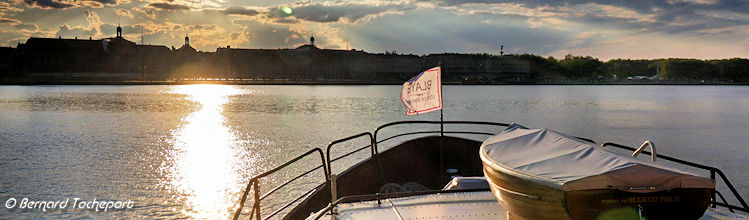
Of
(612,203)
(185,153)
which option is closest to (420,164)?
(612,203)

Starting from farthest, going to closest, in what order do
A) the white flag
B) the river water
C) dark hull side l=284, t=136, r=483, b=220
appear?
the river water, dark hull side l=284, t=136, r=483, b=220, the white flag

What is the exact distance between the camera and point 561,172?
4.66 meters

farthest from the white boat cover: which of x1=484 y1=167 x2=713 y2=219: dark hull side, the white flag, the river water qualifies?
the river water

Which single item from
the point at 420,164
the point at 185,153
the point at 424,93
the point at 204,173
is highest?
the point at 424,93

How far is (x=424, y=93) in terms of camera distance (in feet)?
39.0

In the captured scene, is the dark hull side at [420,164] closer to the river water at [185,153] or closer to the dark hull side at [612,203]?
the river water at [185,153]

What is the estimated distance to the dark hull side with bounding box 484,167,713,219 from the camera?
4.42m

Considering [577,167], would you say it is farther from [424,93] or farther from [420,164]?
[420,164]

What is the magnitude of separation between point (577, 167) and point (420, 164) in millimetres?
9354

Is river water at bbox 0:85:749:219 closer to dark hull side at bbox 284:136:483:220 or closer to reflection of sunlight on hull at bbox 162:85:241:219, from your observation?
reflection of sunlight on hull at bbox 162:85:241:219

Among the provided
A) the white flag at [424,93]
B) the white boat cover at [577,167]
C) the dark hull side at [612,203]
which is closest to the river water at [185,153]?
the white flag at [424,93]

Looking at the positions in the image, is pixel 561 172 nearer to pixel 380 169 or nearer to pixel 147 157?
pixel 380 169

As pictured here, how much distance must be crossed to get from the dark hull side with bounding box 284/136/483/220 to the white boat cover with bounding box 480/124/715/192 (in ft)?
21.1

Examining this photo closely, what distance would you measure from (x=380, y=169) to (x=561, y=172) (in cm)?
799
